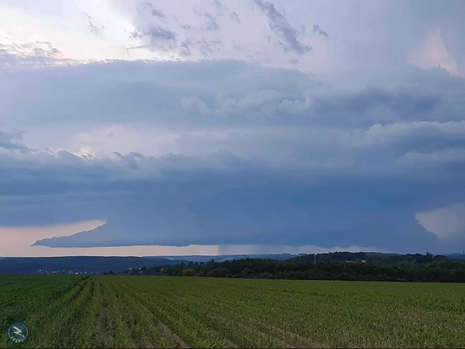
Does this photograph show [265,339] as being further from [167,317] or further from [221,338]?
[167,317]

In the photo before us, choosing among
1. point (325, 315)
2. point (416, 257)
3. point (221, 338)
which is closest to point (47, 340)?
point (221, 338)

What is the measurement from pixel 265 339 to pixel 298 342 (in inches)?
41.8

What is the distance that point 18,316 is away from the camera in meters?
23.9

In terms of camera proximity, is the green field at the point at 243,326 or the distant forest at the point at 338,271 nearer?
the green field at the point at 243,326
